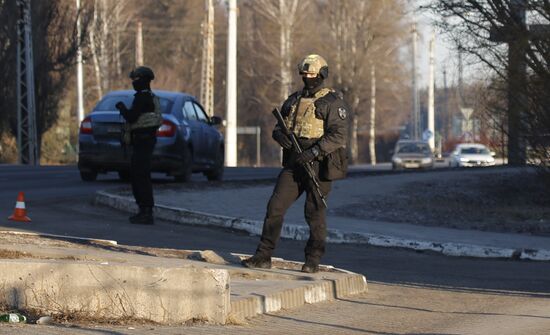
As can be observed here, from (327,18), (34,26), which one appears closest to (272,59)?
(327,18)

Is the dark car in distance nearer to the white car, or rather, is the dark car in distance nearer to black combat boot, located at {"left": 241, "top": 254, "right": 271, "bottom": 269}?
black combat boot, located at {"left": 241, "top": 254, "right": 271, "bottom": 269}

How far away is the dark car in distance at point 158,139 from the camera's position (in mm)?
19031

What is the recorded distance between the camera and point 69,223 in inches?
566

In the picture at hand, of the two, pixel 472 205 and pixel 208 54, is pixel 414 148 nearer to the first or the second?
pixel 208 54

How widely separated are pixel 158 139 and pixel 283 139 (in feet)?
30.5

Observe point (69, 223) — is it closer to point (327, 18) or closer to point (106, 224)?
point (106, 224)

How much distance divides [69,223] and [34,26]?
100 ft

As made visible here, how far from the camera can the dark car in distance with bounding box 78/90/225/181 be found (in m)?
19.0

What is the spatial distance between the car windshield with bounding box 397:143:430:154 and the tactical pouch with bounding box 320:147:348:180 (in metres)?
38.5

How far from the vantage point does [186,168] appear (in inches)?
772

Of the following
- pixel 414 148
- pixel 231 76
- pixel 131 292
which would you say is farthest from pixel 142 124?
pixel 414 148

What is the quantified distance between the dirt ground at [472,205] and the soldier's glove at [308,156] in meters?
6.30

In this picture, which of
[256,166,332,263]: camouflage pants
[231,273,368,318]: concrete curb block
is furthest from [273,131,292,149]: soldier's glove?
[231,273,368,318]: concrete curb block

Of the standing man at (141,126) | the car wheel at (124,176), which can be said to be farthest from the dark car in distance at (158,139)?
the standing man at (141,126)
